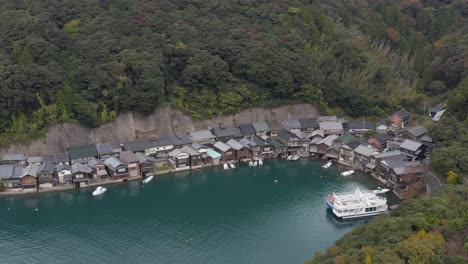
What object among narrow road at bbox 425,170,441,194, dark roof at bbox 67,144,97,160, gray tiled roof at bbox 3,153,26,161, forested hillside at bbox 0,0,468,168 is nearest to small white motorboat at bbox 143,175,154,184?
dark roof at bbox 67,144,97,160

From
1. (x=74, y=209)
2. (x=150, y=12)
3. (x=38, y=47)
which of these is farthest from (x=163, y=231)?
(x=150, y=12)

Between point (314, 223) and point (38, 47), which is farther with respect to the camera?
point (38, 47)

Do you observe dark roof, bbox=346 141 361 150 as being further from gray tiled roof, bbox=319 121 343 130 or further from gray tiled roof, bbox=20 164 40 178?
gray tiled roof, bbox=20 164 40 178

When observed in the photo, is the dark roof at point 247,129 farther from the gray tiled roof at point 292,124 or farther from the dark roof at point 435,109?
the dark roof at point 435,109

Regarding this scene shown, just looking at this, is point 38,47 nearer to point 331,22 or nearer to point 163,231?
point 163,231

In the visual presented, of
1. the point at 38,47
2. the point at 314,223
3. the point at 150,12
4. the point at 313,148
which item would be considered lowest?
the point at 314,223

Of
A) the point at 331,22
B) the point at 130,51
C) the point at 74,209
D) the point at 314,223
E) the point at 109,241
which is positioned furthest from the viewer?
the point at 331,22
